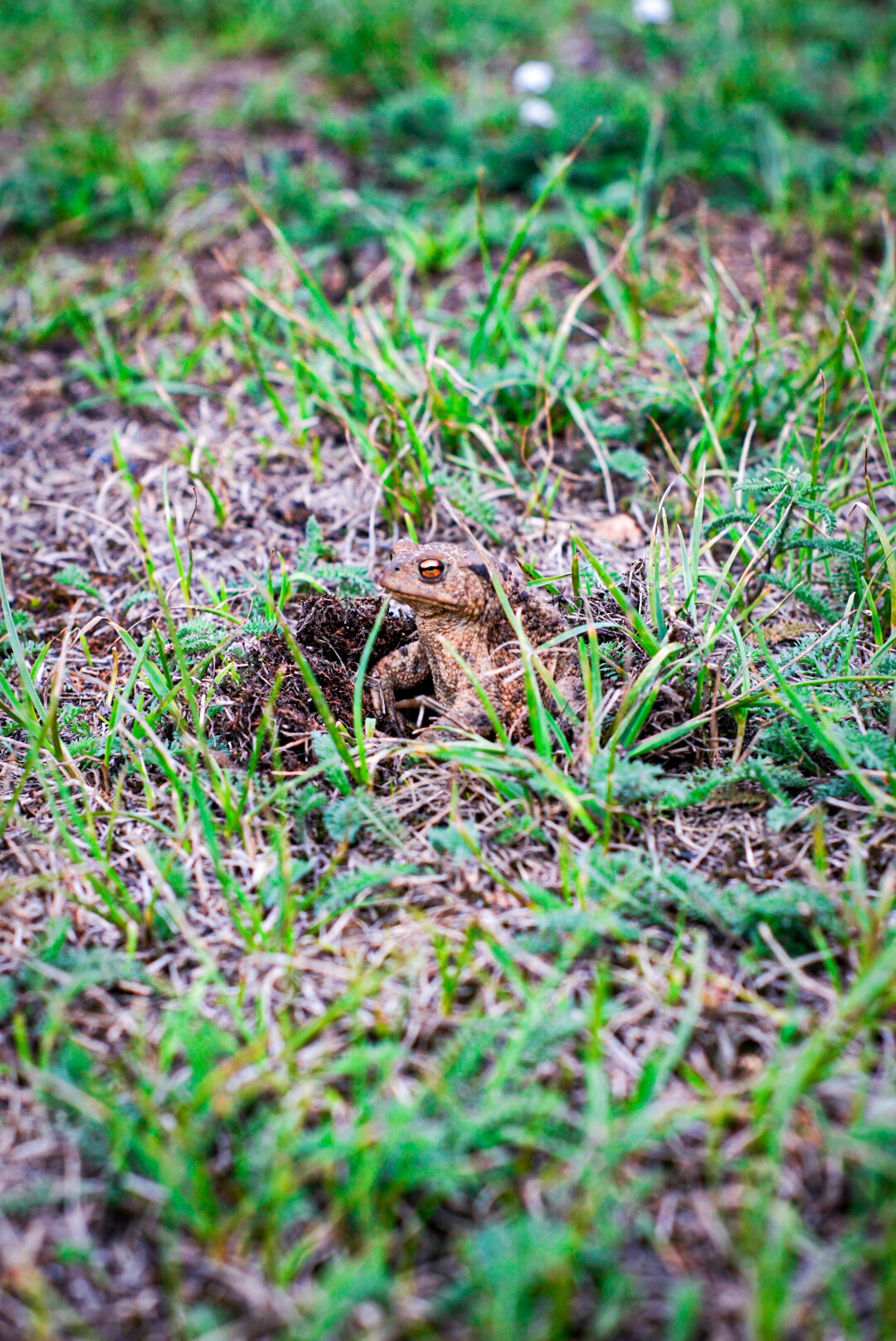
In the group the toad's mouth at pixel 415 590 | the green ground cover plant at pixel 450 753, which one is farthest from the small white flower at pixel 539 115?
Result: the toad's mouth at pixel 415 590

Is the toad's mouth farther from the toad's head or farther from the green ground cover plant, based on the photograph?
the green ground cover plant

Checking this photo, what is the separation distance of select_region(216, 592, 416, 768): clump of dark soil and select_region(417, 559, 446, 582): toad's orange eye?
36cm

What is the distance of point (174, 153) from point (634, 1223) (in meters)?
6.04

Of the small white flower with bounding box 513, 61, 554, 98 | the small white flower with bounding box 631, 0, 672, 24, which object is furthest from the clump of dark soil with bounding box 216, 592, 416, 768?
the small white flower with bounding box 631, 0, 672, 24

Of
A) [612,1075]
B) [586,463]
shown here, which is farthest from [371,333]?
[612,1075]

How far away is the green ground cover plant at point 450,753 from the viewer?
180 centimetres

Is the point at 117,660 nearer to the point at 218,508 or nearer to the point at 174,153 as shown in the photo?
the point at 218,508

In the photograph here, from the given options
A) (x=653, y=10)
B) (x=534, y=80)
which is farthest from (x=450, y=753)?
(x=653, y=10)

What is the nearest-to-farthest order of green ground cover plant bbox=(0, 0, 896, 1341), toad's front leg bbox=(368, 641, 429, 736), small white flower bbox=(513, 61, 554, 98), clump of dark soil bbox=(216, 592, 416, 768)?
green ground cover plant bbox=(0, 0, 896, 1341), clump of dark soil bbox=(216, 592, 416, 768), toad's front leg bbox=(368, 641, 429, 736), small white flower bbox=(513, 61, 554, 98)

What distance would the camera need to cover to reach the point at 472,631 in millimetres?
3066

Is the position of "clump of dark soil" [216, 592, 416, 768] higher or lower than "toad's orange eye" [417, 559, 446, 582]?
lower

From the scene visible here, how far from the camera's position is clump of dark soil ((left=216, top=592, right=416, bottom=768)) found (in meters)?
2.90

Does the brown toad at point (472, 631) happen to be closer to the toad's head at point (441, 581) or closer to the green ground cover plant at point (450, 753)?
the toad's head at point (441, 581)

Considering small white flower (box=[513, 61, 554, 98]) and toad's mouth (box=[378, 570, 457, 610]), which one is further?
small white flower (box=[513, 61, 554, 98])
